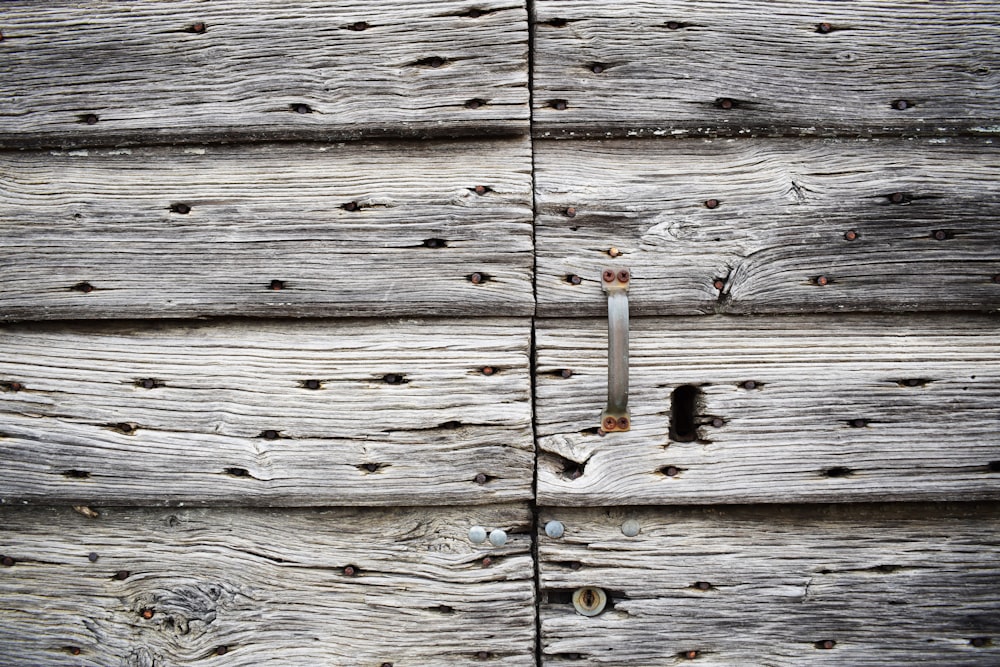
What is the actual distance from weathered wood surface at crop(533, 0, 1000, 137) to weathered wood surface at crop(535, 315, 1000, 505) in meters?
0.31

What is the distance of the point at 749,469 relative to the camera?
98 cm

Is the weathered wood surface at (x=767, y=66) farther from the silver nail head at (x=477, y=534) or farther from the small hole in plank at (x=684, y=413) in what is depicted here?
the silver nail head at (x=477, y=534)

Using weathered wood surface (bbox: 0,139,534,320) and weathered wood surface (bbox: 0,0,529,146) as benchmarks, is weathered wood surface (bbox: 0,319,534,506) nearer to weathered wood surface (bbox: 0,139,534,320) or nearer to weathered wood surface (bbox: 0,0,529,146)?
weathered wood surface (bbox: 0,139,534,320)

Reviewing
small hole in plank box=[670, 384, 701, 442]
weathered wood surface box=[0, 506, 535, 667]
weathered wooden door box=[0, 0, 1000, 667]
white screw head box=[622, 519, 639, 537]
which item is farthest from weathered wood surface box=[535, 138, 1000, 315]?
weathered wood surface box=[0, 506, 535, 667]

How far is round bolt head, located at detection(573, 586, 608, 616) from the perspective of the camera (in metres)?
1.01

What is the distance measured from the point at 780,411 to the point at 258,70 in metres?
0.97

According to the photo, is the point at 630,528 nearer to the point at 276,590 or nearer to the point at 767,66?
the point at 276,590

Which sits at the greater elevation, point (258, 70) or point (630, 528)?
point (258, 70)

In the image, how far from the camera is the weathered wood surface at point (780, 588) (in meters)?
1.00

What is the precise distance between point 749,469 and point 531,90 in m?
0.68

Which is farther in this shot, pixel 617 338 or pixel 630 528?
pixel 630 528

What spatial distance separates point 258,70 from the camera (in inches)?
36.9

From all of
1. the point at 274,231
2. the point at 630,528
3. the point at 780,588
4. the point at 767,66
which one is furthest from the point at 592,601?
the point at 767,66

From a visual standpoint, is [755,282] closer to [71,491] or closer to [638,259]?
[638,259]
